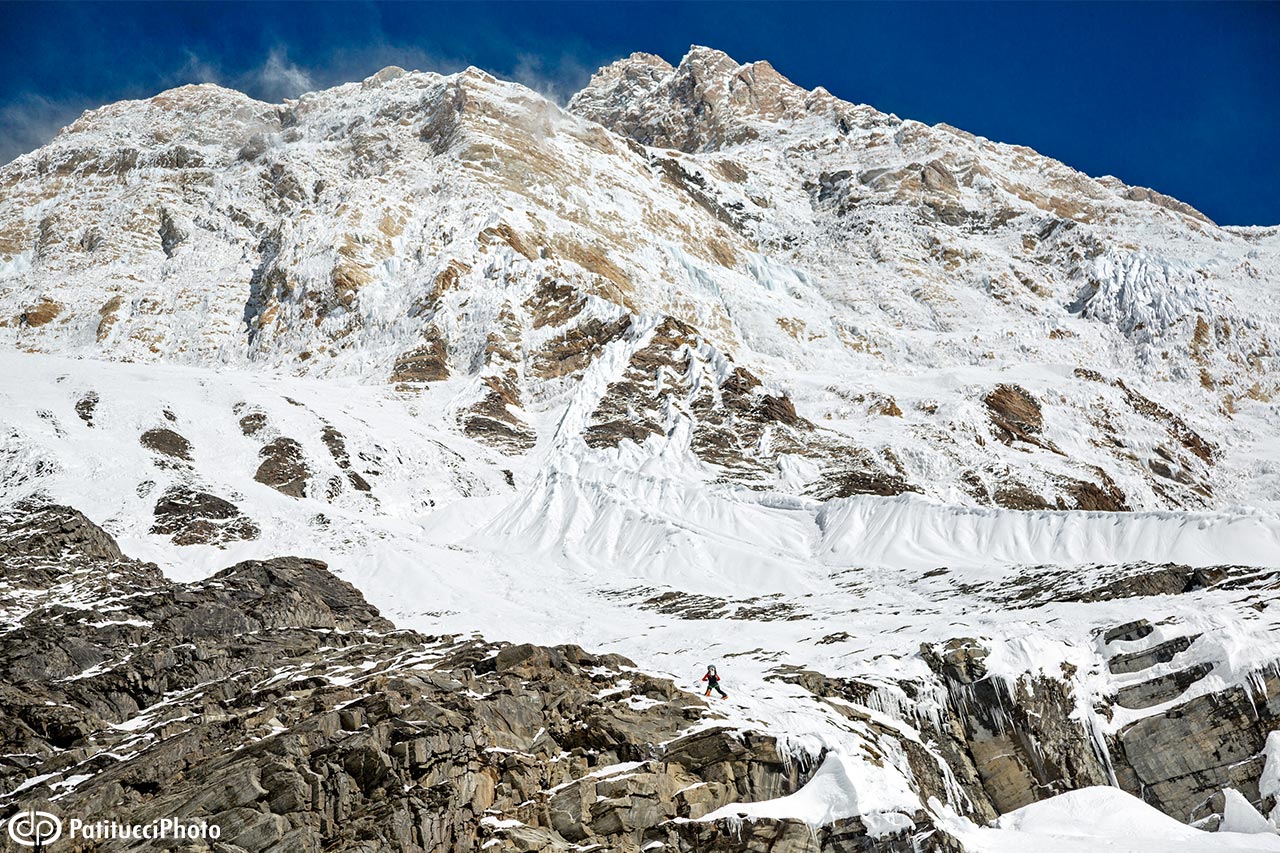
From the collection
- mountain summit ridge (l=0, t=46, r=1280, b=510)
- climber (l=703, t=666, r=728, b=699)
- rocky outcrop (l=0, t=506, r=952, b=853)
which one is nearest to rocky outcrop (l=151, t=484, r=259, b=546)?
rocky outcrop (l=0, t=506, r=952, b=853)

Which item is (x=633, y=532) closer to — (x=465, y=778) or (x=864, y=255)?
(x=465, y=778)

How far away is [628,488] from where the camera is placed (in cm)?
7831

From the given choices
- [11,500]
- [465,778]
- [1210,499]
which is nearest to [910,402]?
[1210,499]

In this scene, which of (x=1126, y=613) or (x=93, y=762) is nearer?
(x=93, y=762)

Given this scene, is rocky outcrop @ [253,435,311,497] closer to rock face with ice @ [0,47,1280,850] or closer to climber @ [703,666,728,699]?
rock face with ice @ [0,47,1280,850]

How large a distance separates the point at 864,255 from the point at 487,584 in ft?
433

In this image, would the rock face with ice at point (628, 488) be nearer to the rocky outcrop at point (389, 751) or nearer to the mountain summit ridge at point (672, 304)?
the rocky outcrop at point (389, 751)

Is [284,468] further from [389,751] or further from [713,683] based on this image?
[389,751]

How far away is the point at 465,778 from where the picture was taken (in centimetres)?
2347

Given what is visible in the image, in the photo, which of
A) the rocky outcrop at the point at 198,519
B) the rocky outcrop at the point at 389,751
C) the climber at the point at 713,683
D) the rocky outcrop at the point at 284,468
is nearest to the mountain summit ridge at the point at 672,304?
the rocky outcrop at the point at 284,468

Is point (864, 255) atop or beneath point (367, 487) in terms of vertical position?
atop

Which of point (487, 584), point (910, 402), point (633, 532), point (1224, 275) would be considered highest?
point (1224, 275)

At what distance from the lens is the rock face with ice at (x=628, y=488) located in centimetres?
2641

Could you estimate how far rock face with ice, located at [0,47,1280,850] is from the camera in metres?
26.4
